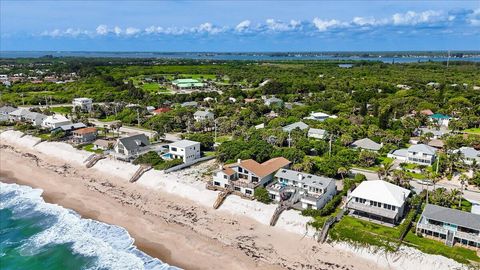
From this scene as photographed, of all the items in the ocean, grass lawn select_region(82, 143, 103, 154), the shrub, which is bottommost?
the ocean

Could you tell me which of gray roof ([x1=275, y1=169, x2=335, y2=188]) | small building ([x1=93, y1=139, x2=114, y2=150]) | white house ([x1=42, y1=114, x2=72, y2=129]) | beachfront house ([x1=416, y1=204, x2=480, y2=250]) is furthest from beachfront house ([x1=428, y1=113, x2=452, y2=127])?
white house ([x1=42, y1=114, x2=72, y2=129])

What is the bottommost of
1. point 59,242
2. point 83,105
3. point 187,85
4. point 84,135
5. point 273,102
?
point 59,242

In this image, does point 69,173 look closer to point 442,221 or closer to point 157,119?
point 157,119

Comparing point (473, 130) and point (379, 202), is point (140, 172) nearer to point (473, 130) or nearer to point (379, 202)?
point (379, 202)

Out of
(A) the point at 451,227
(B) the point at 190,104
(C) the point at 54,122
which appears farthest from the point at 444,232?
(B) the point at 190,104

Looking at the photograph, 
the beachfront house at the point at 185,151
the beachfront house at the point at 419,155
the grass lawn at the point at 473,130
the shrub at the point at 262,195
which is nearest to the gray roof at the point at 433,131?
the grass lawn at the point at 473,130

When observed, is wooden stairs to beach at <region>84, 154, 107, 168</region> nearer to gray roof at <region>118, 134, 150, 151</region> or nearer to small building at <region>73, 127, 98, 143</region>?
gray roof at <region>118, 134, 150, 151</region>
